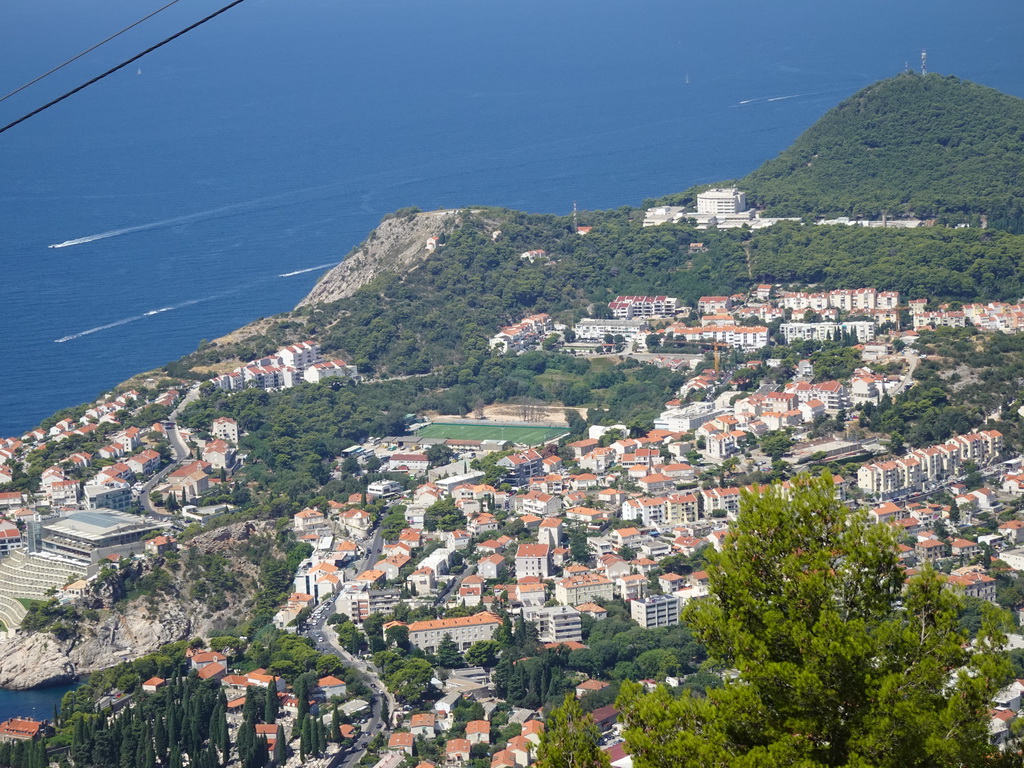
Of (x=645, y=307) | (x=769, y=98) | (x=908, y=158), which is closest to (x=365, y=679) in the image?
(x=645, y=307)

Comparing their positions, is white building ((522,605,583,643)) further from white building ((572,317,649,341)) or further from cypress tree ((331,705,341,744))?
white building ((572,317,649,341))

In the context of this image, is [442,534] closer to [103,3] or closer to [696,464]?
[696,464]

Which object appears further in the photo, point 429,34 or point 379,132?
point 429,34

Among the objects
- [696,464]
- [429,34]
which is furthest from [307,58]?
[696,464]

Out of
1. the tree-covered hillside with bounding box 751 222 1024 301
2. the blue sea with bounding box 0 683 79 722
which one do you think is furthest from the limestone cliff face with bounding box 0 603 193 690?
the tree-covered hillside with bounding box 751 222 1024 301

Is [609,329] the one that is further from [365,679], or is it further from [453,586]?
[365,679]

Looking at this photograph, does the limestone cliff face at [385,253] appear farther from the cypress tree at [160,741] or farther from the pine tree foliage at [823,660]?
the pine tree foliage at [823,660]
